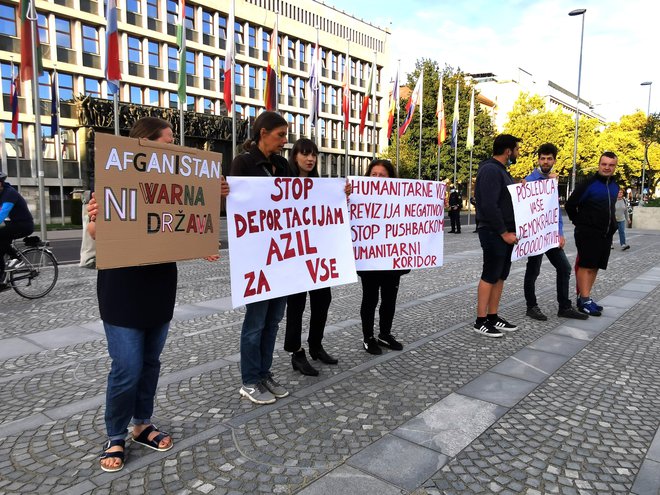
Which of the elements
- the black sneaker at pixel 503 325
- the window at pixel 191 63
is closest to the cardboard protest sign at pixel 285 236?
the black sneaker at pixel 503 325

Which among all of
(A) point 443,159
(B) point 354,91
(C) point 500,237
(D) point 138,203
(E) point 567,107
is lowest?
(C) point 500,237

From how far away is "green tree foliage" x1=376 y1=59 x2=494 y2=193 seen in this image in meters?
43.3

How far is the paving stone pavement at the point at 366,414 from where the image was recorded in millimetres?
2662

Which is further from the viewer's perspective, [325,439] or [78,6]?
[78,6]

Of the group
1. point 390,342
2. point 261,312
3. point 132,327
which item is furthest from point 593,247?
point 132,327

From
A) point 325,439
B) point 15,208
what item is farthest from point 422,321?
point 15,208

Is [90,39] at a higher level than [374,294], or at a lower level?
higher

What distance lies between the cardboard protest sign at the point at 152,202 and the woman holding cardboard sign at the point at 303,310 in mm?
862

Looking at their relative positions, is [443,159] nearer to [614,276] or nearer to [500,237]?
[614,276]

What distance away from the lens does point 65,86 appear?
3125 centimetres

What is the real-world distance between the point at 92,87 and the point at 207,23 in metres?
11.5

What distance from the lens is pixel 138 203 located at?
8.95 ft

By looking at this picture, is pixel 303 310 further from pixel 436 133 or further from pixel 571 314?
pixel 436 133

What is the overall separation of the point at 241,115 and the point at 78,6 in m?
14.2
